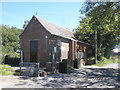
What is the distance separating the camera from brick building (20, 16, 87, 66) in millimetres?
20016

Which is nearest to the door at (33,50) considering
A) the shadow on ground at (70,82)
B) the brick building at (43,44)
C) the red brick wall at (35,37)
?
the brick building at (43,44)

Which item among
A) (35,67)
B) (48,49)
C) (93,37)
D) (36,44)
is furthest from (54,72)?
(93,37)

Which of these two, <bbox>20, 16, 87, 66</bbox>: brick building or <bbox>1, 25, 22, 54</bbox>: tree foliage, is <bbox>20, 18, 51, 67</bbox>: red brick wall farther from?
<bbox>1, 25, 22, 54</bbox>: tree foliage

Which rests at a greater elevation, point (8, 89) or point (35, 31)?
point (35, 31)

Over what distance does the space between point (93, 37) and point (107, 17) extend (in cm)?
1539

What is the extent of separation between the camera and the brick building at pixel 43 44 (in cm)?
2002

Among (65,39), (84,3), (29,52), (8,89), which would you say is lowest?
(8,89)

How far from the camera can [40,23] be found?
68.5ft

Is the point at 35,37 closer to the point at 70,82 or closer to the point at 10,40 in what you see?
the point at 70,82

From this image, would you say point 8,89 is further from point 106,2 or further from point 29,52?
point 29,52

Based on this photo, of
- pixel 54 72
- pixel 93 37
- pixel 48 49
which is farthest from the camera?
pixel 93 37

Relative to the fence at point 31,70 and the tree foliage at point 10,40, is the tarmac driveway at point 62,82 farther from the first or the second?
the tree foliage at point 10,40

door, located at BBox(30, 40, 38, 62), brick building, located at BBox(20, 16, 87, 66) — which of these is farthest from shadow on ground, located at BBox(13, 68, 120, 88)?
door, located at BBox(30, 40, 38, 62)

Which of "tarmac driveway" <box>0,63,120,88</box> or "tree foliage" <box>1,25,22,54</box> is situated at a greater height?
"tree foliage" <box>1,25,22,54</box>
